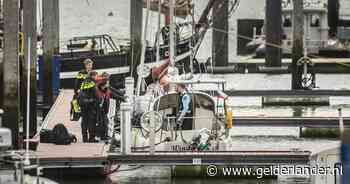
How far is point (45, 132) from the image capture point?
2177 cm

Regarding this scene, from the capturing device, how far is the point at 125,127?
19.7 metres

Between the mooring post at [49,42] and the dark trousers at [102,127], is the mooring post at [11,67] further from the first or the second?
the mooring post at [49,42]

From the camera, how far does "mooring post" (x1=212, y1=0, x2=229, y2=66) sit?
142ft

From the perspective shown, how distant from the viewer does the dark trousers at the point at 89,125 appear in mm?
21797

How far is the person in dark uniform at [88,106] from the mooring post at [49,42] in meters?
7.57

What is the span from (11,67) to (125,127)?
10.9ft

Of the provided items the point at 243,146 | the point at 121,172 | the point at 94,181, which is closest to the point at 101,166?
the point at 94,181

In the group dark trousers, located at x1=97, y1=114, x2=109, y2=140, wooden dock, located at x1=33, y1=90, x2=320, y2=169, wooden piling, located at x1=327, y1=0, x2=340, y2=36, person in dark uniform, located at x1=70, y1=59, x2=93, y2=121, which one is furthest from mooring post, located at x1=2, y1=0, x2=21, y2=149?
wooden piling, located at x1=327, y1=0, x2=340, y2=36

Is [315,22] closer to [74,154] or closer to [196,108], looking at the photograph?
[196,108]

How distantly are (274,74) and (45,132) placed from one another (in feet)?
78.7

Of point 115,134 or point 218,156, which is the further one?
point 115,134

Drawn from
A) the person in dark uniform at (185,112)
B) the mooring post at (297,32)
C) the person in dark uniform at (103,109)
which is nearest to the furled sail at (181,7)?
the mooring post at (297,32)

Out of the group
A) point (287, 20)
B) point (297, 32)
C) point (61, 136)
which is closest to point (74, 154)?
point (61, 136)

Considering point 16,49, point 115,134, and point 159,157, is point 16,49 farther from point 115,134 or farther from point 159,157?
point 159,157
